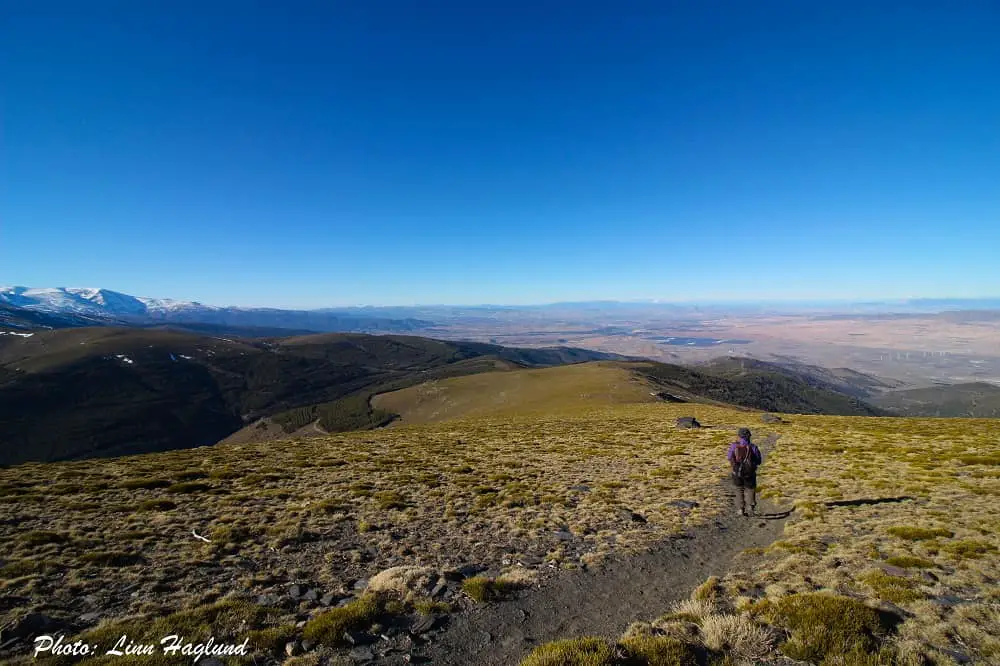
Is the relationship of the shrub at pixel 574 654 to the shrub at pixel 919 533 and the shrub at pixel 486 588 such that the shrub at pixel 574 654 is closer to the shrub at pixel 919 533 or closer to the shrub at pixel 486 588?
the shrub at pixel 486 588

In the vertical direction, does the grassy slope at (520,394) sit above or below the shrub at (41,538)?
below

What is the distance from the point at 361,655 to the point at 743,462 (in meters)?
17.8

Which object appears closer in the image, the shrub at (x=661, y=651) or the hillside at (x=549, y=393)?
the shrub at (x=661, y=651)

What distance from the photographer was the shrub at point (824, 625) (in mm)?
8211

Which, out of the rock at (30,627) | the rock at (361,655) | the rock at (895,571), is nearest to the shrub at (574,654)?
the rock at (361,655)

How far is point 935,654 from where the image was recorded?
798 centimetres

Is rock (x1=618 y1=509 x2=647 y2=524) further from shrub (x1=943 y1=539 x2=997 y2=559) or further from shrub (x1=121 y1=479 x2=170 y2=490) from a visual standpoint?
shrub (x1=121 y1=479 x2=170 y2=490)

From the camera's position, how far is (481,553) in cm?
1512

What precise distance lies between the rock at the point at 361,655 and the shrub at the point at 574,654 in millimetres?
3241

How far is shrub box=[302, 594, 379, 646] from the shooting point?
9109 mm

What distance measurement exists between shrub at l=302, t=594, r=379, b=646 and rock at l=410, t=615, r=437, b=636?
1010 millimetres

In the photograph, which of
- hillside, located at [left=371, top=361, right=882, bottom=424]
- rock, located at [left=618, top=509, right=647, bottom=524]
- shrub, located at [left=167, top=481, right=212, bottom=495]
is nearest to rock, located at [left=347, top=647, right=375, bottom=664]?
rock, located at [left=618, top=509, right=647, bottom=524]

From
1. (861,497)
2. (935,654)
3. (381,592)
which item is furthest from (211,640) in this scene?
(861,497)

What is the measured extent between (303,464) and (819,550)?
3013 cm
